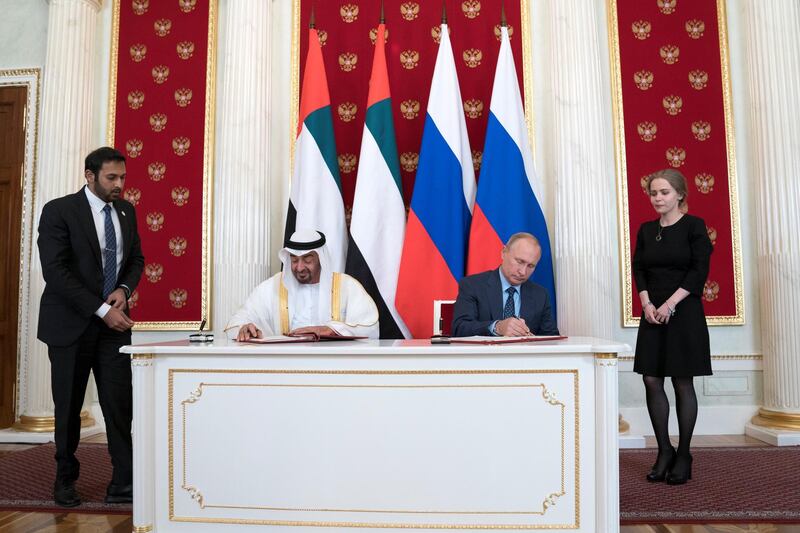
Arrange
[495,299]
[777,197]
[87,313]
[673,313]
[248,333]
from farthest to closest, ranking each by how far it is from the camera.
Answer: [777,197], [673,313], [495,299], [87,313], [248,333]

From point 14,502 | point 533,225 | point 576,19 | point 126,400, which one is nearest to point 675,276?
point 533,225

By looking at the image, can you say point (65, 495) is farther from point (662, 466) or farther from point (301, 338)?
point (662, 466)

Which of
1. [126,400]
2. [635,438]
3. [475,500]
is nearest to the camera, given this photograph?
[475,500]

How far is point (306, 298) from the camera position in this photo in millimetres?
3311

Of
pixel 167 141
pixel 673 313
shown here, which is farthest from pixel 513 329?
pixel 167 141

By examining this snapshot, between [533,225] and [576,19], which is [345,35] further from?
[533,225]

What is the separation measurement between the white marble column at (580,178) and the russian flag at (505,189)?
18 centimetres

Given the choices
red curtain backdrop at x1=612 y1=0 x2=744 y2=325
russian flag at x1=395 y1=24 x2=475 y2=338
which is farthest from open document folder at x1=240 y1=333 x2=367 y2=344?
red curtain backdrop at x1=612 y1=0 x2=744 y2=325

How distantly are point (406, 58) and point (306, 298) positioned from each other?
2429 millimetres

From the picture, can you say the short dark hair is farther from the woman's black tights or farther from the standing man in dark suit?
the woman's black tights

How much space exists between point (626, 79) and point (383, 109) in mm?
1827

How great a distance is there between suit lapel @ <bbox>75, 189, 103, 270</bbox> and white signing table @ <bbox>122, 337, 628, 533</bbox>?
906 millimetres

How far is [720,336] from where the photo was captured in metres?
4.69

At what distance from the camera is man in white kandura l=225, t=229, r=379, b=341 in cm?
318
